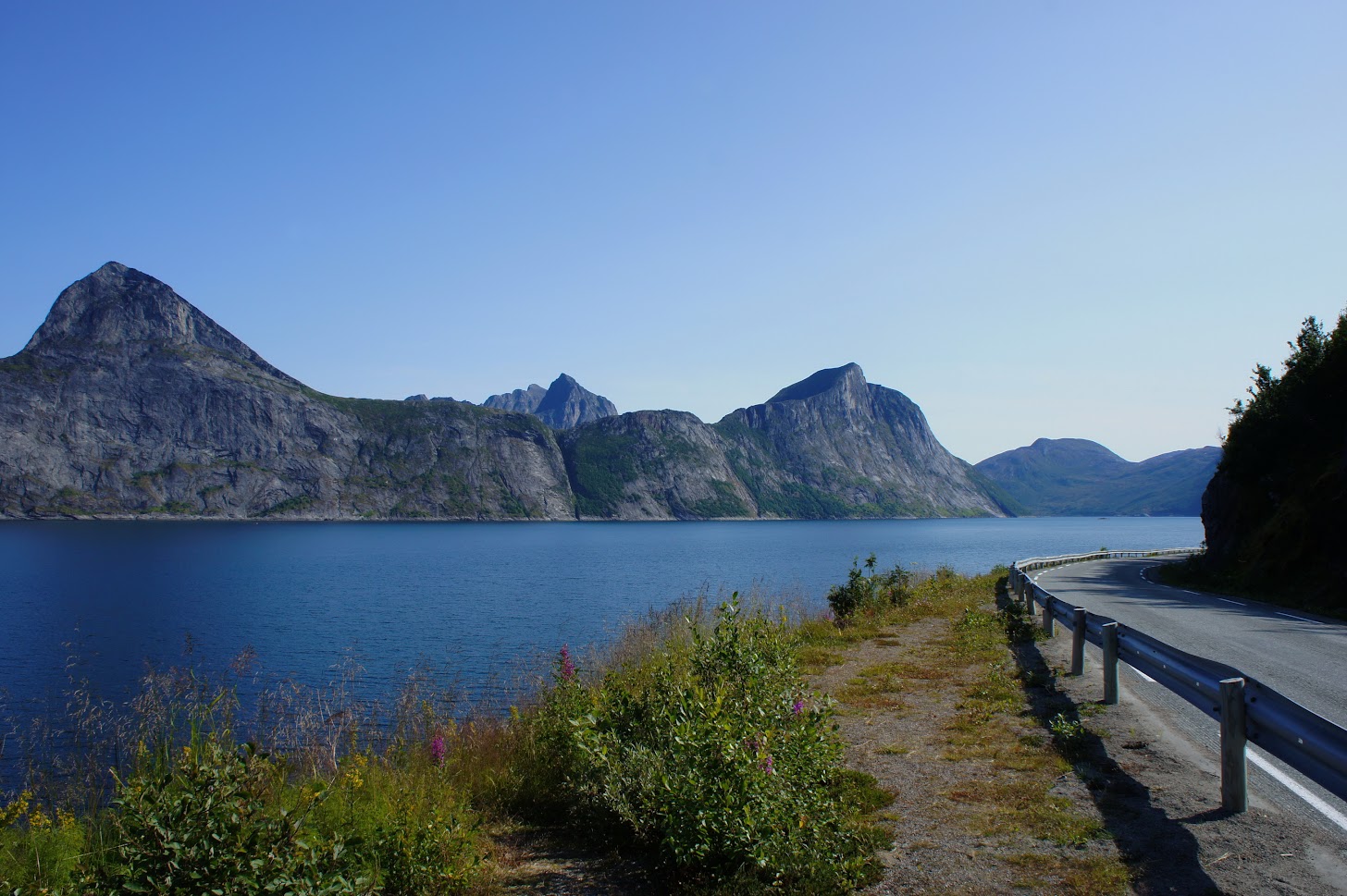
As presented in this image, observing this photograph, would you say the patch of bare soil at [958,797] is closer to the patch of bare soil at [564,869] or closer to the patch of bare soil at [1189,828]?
the patch of bare soil at [1189,828]

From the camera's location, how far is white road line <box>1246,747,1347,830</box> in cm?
527

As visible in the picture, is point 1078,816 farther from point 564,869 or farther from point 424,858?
point 424,858

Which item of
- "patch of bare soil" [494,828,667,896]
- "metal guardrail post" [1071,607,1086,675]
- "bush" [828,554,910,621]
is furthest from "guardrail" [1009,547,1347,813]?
"bush" [828,554,910,621]

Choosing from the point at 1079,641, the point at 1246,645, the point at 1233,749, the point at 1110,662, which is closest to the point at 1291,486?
the point at 1246,645

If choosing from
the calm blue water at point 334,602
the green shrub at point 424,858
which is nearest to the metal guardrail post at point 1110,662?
the green shrub at point 424,858

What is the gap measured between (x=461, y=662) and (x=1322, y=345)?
3445cm

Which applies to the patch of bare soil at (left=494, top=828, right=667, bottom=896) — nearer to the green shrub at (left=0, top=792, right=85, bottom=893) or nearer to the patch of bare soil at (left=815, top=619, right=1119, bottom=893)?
the patch of bare soil at (left=815, top=619, right=1119, bottom=893)

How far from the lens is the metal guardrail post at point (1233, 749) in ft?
17.9

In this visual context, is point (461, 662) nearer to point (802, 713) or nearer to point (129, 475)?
point (802, 713)

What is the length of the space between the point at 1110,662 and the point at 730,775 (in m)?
6.28

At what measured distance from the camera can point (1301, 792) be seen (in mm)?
5828

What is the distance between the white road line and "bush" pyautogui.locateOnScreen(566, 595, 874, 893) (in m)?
3.21

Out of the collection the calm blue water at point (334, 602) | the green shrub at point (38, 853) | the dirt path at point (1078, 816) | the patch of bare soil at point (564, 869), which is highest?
the dirt path at point (1078, 816)

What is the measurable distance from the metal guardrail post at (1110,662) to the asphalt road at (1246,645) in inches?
18.4
